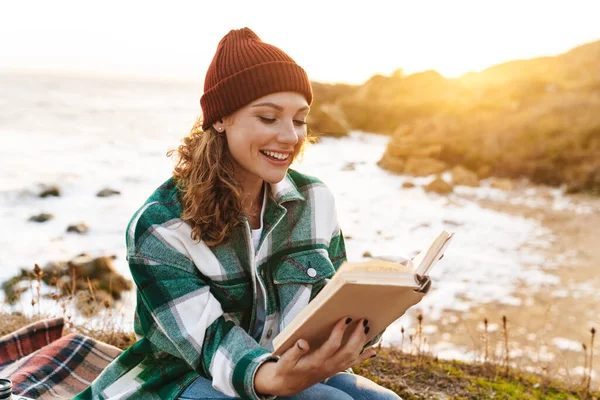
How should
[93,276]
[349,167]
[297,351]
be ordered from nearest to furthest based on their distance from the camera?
1. [297,351]
2. [93,276]
3. [349,167]

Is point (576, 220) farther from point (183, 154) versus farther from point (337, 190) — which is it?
point (183, 154)

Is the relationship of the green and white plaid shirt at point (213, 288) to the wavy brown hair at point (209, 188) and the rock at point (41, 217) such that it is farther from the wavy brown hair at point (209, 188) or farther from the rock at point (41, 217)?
the rock at point (41, 217)

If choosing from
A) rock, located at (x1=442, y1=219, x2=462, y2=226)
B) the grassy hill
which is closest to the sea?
rock, located at (x1=442, y1=219, x2=462, y2=226)

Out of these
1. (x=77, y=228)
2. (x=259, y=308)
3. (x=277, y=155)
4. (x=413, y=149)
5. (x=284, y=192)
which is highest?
(x=277, y=155)

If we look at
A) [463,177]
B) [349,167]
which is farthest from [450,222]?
[349,167]

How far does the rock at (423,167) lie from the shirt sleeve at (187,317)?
546 inches

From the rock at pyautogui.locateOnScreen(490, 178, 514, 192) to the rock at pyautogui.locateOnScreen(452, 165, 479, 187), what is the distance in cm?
42

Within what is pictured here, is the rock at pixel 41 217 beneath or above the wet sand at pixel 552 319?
above

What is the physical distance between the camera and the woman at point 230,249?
76.8 inches

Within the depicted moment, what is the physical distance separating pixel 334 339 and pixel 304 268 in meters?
0.68

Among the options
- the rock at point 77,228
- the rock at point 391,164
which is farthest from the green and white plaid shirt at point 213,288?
the rock at point 391,164

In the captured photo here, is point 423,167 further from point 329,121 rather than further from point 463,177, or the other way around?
point 329,121

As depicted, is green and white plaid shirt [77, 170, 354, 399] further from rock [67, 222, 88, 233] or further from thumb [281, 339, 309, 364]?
rock [67, 222, 88, 233]

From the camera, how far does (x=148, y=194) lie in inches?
519
